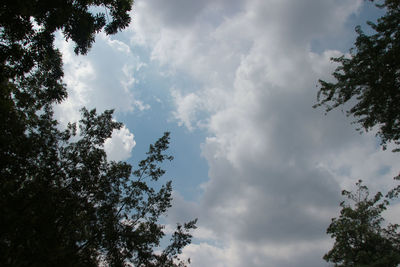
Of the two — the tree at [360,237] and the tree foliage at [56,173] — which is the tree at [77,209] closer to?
the tree foliage at [56,173]

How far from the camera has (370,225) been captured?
2805cm

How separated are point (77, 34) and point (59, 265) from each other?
9.35 m

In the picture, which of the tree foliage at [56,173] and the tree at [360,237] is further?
the tree at [360,237]

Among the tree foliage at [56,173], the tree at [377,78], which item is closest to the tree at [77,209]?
the tree foliage at [56,173]

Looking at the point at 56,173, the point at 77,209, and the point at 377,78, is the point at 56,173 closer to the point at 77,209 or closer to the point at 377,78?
the point at 77,209

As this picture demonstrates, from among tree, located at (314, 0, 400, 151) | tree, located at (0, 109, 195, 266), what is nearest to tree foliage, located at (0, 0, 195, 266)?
tree, located at (0, 109, 195, 266)

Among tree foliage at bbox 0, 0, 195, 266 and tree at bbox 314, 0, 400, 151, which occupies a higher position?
tree at bbox 314, 0, 400, 151

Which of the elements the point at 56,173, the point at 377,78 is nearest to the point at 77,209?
the point at 56,173

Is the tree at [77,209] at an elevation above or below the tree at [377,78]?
below

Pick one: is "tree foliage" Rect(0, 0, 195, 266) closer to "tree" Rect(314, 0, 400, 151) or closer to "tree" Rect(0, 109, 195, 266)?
"tree" Rect(0, 109, 195, 266)

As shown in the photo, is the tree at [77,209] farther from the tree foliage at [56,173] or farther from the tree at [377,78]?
the tree at [377,78]

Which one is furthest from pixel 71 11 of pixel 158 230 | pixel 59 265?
pixel 158 230

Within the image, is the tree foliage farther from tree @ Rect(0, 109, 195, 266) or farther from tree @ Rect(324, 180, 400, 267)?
tree @ Rect(324, 180, 400, 267)

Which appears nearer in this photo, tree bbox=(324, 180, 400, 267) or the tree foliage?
the tree foliage
